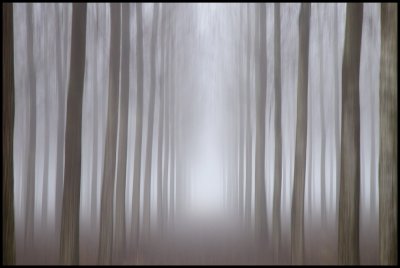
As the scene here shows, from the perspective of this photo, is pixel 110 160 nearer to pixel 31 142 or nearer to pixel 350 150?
pixel 350 150

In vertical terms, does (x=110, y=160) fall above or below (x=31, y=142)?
below

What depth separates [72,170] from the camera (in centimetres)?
812

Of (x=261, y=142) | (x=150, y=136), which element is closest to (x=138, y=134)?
(x=150, y=136)

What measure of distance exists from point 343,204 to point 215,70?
2036 cm

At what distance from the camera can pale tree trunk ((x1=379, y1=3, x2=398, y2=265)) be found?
4.15 meters

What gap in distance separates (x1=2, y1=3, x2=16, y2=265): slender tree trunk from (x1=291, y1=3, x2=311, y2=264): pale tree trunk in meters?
7.41

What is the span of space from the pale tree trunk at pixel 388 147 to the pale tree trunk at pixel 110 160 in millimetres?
7730

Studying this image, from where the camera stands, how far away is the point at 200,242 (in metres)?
17.1

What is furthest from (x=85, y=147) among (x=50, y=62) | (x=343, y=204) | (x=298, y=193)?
(x=343, y=204)

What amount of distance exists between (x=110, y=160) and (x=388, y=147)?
8.03m

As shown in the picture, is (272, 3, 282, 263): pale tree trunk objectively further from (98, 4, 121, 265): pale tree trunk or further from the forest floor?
(98, 4, 121, 265): pale tree trunk

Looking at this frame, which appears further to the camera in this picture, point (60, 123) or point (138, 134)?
point (60, 123)

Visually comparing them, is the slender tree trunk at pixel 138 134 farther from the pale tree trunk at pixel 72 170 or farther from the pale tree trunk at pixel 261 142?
the pale tree trunk at pixel 72 170

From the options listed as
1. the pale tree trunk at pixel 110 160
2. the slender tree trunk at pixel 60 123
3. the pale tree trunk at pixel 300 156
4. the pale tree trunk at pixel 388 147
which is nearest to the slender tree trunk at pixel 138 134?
the pale tree trunk at pixel 110 160
